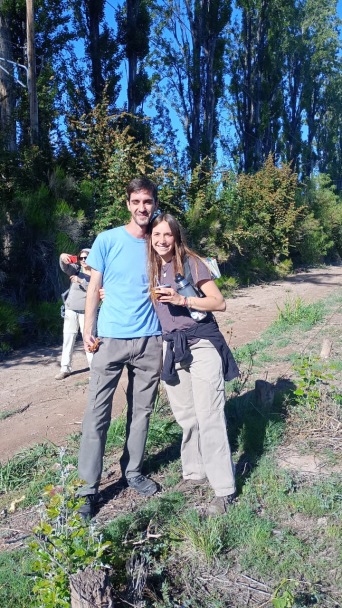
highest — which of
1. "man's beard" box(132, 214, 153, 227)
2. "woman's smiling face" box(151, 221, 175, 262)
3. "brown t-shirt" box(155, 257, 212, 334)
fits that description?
"man's beard" box(132, 214, 153, 227)

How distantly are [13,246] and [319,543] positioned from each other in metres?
8.02

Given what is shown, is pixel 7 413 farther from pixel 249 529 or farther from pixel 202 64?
pixel 202 64

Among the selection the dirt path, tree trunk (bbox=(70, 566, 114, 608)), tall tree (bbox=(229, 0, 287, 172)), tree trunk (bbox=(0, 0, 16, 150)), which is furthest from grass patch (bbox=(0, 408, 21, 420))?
tall tree (bbox=(229, 0, 287, 172))

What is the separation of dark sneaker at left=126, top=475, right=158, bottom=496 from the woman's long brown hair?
4.02ft

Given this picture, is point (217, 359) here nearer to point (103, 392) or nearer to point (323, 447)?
point (103, 392)

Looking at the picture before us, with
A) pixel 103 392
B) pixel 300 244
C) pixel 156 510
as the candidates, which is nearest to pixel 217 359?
pixel 103 392

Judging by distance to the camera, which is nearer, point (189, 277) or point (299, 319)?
point (189, 277)

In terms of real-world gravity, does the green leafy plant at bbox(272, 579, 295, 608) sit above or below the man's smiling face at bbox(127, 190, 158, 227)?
below

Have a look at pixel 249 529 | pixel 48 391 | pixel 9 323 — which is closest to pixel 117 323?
pixel 249 529

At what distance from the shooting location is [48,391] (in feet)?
20.9

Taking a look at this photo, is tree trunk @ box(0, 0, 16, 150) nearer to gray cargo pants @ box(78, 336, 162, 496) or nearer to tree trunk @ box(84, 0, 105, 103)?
tree trunk @ box(84, 0, 105, 103)

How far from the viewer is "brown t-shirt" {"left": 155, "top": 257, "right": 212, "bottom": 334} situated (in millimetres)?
3121

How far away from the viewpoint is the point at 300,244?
21.7 meters

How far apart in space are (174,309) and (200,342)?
10.5 inches
